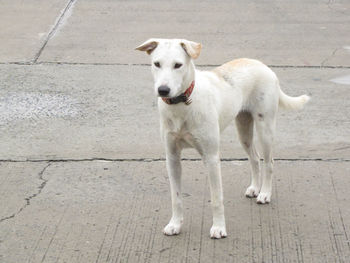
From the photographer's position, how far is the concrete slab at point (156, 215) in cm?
479

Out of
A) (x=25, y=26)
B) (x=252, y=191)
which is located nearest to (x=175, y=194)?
(x=252, y=191)

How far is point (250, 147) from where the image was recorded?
18.6 feet

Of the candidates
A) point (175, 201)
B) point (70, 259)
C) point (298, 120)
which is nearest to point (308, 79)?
point (298, 120)

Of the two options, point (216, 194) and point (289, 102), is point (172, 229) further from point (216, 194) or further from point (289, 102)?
point (289, 102)

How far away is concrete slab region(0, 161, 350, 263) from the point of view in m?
4.79

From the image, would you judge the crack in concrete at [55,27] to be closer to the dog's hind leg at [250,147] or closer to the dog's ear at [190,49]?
the dog's hind leg at [250,147]

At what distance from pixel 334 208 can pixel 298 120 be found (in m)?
2.00

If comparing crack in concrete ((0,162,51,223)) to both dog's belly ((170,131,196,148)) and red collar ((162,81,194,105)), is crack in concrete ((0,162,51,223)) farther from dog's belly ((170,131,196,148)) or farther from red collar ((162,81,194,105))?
red collar ((162,81,194,105))

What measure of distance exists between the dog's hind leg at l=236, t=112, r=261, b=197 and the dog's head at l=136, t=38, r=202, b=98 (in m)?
1.19

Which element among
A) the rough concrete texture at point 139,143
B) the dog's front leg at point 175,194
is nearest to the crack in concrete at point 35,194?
the rough concrete texture at point 139,143

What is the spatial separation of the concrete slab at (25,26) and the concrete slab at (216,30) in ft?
0.85

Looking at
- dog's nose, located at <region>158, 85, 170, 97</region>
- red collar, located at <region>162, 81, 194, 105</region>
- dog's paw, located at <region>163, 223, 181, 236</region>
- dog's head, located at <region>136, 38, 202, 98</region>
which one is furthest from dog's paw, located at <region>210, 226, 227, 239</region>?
dog's nose, located at <region>158, 85, 170, 97</region>

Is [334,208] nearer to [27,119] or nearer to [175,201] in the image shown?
[175,201]

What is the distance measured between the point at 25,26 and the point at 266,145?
6.04 meters
